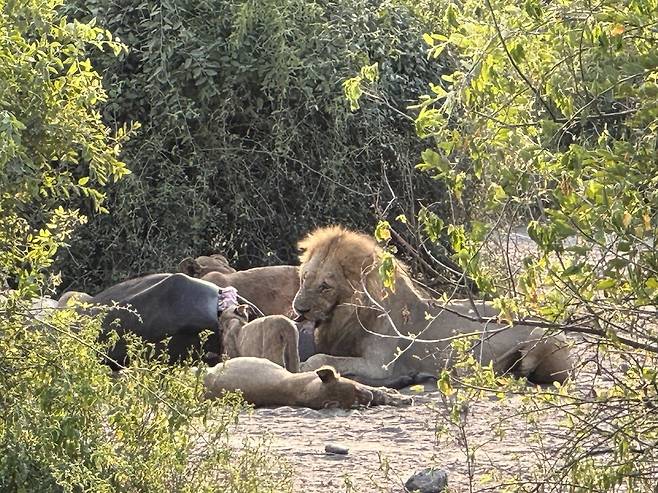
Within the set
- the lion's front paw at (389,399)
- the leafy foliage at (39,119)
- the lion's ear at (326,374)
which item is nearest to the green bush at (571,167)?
the leafy foliage at (39,119)

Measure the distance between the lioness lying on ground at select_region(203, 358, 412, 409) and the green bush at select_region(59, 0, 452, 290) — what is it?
146 inches

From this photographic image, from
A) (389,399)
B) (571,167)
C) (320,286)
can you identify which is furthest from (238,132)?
(571,167)

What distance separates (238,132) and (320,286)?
360 centimetres

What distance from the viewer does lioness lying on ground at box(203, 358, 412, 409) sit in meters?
8.96

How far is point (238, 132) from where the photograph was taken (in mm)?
13617

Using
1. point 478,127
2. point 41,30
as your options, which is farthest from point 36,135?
point 478,127

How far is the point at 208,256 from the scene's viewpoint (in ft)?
42.5

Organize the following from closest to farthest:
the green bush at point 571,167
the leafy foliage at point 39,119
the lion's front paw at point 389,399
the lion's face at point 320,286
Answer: the green bush at point 571,167 < the leafy foliage at point 39,119 < the lion's front paw at point 389,399 < the lion's face at point 320,286

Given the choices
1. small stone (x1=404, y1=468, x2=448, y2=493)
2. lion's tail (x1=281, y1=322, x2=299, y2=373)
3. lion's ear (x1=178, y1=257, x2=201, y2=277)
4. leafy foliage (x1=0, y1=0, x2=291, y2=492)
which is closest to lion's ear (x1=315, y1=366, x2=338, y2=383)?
lion's tail (x1=281, y1=322, x2=299, y2=373)

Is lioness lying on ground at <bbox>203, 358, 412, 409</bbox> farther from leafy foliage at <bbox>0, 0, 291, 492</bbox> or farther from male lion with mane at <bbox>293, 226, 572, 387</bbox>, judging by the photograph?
leafy foliage at <bbox>0, 0, 291, 492</bbox>

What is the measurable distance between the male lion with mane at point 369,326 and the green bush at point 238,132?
2.63 metres

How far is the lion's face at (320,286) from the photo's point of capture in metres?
10.3

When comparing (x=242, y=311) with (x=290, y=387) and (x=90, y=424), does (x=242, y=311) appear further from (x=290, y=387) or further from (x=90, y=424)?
(x=90, y=424)

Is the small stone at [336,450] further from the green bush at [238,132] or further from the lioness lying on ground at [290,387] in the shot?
the green bush at [238,132]
